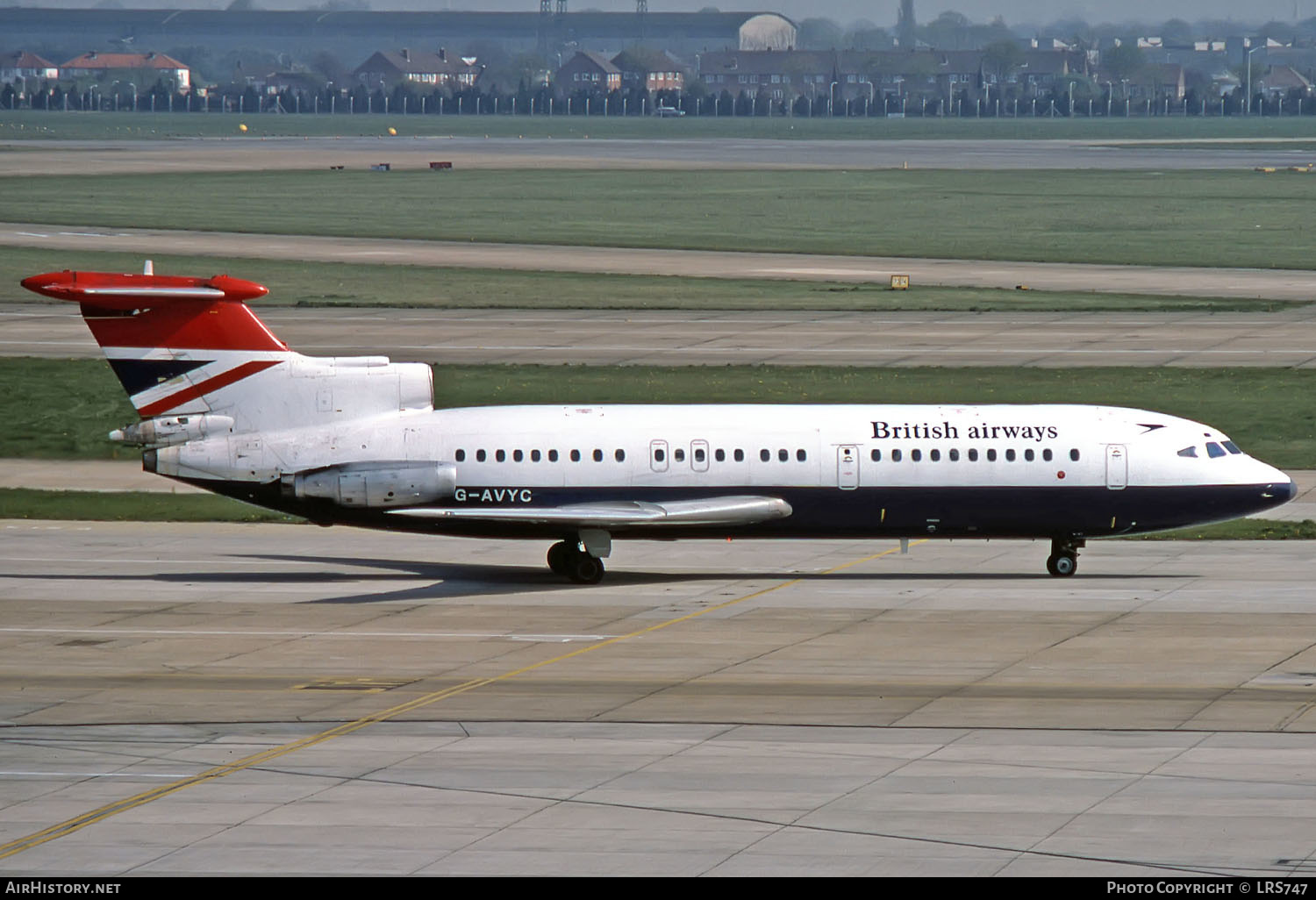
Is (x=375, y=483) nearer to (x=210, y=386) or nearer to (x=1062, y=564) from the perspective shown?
(x=210, y=386)

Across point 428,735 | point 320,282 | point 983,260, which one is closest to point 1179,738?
point 428,735

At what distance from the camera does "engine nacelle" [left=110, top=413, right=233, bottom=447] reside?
41344 mm

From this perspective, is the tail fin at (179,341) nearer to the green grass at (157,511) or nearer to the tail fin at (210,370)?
the tail fin at (210,370)

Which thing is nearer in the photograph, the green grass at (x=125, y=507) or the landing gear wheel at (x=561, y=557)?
the landing gear wheel at (x=561, y=557)

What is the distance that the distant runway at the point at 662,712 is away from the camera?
23641 mm

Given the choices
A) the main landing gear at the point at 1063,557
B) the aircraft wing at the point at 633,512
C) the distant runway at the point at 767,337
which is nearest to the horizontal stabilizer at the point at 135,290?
the aircraft wing at the point at 633,512

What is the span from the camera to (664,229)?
434ft

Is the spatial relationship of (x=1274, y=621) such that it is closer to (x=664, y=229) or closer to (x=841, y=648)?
(x=841, y=648)

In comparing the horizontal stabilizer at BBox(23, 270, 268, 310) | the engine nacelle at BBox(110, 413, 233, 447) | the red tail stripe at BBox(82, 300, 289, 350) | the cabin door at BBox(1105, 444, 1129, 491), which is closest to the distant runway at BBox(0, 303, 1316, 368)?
the cabin door at BBox(1105, 444, 1129, 491)

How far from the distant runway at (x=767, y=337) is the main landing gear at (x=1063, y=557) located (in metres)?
30.6

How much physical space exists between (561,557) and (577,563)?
1.38 ft

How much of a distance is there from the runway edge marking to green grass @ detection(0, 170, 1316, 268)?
3228 inches

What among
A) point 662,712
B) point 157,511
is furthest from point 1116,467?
point 157,511

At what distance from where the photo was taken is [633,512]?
41250 millimetres
